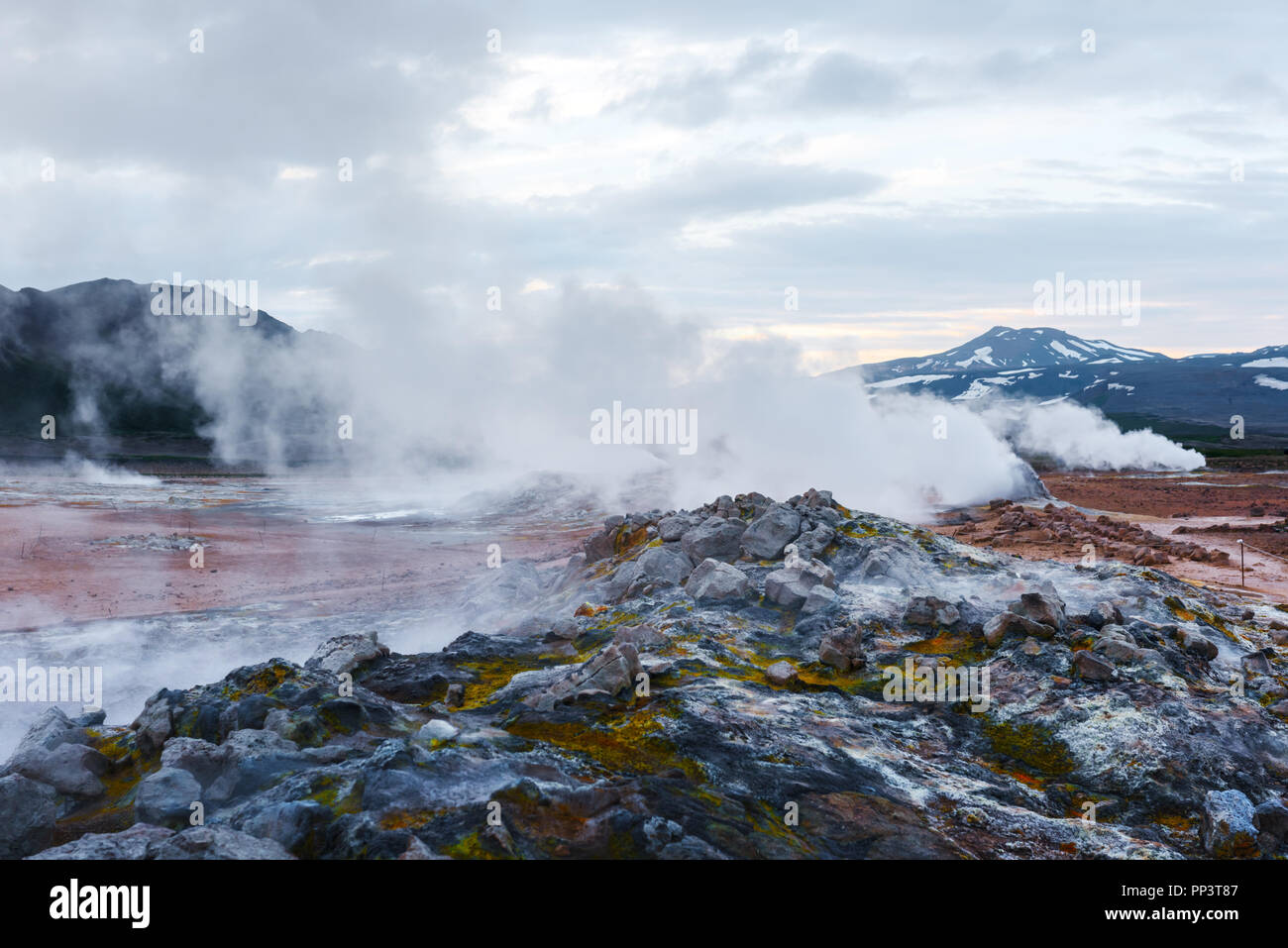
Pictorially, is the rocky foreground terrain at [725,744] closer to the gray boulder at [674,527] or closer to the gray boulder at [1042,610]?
the gray boulder at [1042,610]

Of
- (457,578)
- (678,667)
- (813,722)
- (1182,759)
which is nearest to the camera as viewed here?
(1182,759)

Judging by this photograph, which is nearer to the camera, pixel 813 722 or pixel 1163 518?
pixel 813 722

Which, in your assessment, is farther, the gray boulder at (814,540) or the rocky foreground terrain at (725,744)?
the gray boulder at (814,540)

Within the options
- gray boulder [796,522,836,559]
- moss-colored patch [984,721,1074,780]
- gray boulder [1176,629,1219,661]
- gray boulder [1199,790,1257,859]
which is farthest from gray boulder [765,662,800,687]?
gray boulder [1176,629,1219,661]

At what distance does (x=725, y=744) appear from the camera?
6.28 metres

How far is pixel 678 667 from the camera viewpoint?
26.7ft

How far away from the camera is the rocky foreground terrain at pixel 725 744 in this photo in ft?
15.7

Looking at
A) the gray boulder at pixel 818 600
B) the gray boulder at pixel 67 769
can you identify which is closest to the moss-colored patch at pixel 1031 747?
the gray boulder at pixel 818 600

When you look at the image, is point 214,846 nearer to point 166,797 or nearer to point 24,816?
point 166,797

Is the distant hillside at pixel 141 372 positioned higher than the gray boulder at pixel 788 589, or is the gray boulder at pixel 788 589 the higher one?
the distant hillside at pixel 141 372

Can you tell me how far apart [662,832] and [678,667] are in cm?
354
